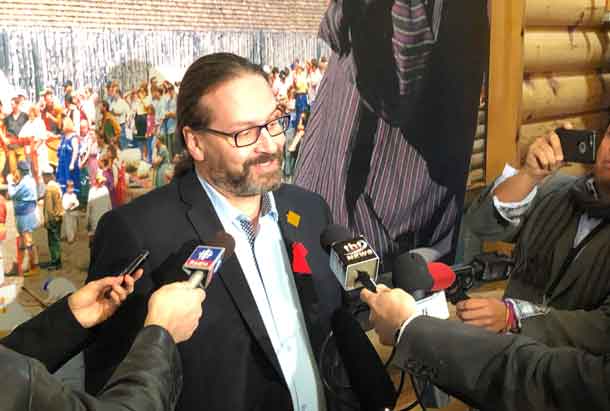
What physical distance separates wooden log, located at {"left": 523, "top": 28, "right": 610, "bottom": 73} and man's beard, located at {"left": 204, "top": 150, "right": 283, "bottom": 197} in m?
2.36

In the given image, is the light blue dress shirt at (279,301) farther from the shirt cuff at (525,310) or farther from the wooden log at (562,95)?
the wooden log at (562,95)

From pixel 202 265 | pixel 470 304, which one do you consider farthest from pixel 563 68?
pixel 202 265

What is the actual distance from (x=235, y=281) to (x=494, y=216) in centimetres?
117

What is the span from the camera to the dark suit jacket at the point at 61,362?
82 cm

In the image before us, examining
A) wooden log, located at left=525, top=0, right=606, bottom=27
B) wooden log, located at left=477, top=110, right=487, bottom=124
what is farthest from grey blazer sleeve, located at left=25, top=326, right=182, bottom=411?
wooden log, located at left=525, top=0, right=606, bottom=27

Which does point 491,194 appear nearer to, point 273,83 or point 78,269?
point 273,83

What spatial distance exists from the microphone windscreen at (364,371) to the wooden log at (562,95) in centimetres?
235

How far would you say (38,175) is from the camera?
168cm

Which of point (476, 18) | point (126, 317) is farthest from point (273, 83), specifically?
point (476, 18)

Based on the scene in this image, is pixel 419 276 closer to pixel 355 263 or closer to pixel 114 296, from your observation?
pixel 355 263

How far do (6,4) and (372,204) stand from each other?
5.85 ft

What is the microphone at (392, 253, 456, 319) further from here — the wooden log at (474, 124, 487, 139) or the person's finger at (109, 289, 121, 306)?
the wooden log at (474, 124, 487, 139)

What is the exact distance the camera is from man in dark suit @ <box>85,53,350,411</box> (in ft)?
5.33

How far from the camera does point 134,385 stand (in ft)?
3.31
